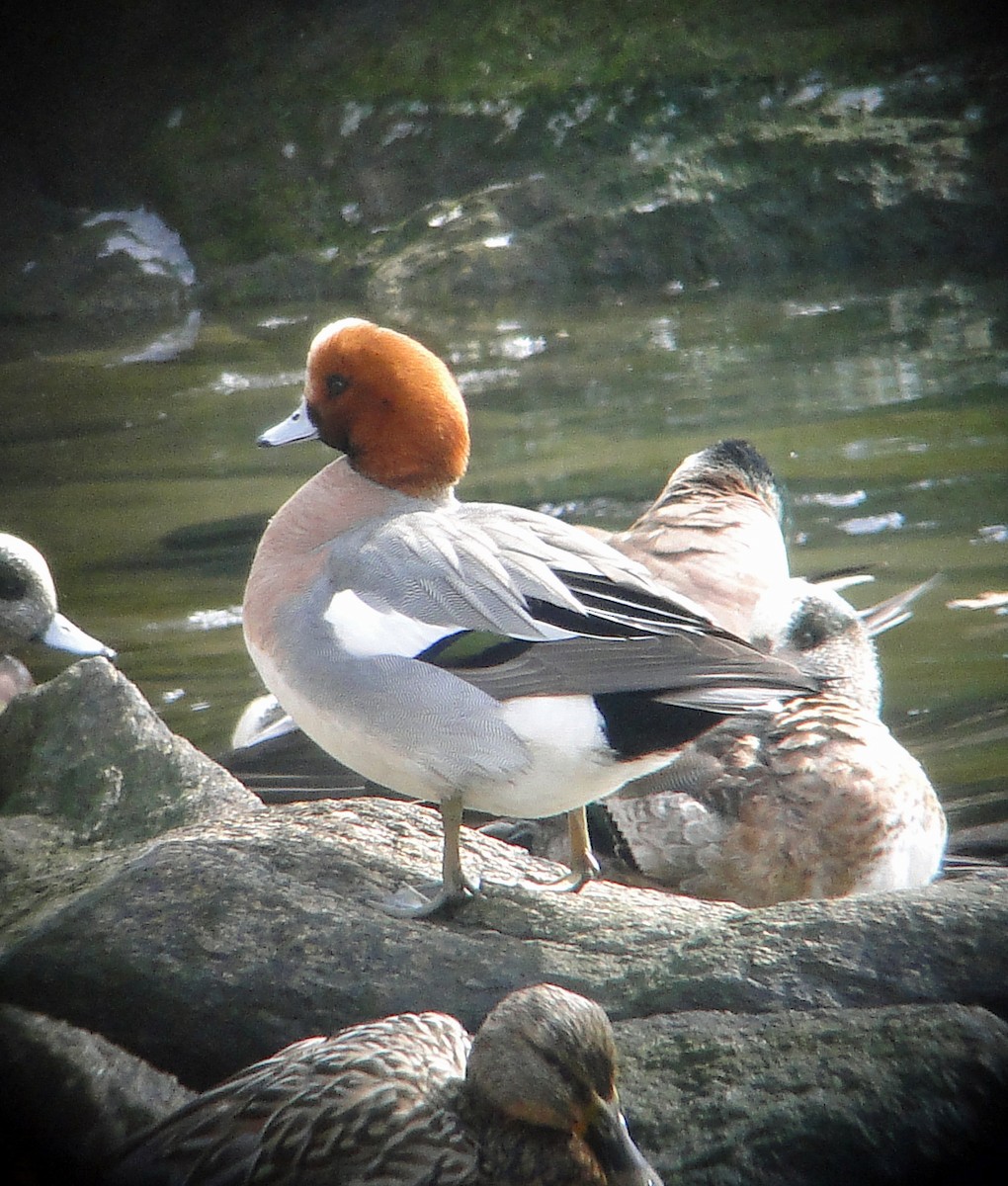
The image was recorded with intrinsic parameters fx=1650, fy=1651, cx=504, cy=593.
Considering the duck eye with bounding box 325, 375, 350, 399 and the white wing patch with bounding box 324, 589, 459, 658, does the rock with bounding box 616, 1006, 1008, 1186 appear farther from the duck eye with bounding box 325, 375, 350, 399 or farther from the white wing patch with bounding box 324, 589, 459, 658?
the duck eye with bounding box 325, 375, 350, 399

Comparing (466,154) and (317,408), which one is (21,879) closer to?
(317,408)

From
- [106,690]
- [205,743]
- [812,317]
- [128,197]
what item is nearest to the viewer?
[106,690]

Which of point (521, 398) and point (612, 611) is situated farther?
point (521, 398)

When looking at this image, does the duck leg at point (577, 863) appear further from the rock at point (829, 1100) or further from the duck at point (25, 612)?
the duck at point (25, 612)

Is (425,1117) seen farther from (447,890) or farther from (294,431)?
(294,431)

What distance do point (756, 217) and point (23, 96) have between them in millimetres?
6354

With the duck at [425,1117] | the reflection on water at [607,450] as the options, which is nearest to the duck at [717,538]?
the reflection on water at [607,450]

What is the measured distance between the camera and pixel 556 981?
2611 millimetres

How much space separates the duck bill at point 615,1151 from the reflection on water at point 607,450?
245cm

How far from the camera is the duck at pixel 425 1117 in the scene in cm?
202

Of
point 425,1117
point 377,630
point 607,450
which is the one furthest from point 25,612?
point 607,450

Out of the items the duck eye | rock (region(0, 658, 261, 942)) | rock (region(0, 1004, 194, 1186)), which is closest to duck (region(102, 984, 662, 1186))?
rock (region(0, 1004, 194, 1186))

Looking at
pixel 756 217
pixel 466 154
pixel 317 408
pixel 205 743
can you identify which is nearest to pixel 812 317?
pixel 756 217

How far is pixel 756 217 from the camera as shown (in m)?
12.5
